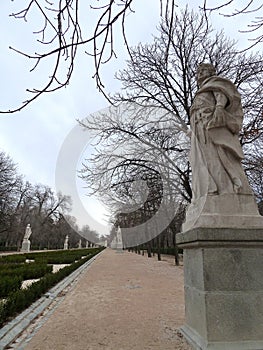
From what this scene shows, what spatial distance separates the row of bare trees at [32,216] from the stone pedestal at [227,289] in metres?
35.1

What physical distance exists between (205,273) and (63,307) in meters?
4.00

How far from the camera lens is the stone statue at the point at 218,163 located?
3.49 meters

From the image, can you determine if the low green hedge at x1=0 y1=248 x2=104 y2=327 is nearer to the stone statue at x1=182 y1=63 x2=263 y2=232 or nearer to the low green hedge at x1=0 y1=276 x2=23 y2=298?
the low green hedge at x1=0 y1=276 x2=23 y2=298

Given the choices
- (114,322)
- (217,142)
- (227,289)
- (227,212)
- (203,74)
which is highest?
(203,74)

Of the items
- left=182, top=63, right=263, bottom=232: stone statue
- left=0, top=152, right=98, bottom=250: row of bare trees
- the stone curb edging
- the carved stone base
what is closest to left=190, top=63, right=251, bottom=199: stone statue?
left=182, top=63, right=263, bottom=232: stone statue

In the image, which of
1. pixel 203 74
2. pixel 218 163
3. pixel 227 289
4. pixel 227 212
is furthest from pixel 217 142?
pixel 227 289

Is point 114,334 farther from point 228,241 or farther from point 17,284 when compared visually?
point 17,284

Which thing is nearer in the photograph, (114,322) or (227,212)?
(227,212)

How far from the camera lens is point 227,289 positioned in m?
3.16

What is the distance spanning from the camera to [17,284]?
735 cm

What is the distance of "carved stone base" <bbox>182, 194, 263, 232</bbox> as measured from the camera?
3383mm

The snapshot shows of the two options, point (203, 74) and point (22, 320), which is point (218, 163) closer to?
point (203, 74)

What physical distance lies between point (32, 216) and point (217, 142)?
57130 millimetres

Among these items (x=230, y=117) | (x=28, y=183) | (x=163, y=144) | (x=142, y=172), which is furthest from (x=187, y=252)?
(x=28, y=183)
